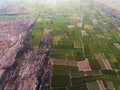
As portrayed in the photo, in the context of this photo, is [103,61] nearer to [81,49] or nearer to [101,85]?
[81,49]

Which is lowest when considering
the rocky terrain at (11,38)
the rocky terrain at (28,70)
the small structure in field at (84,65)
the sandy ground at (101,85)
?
the rocky terrain at (11,38)

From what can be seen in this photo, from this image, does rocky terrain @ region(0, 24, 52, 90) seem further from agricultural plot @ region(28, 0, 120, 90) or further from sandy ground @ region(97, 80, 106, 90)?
sandy ground @ region(97, 80, 106, 90)

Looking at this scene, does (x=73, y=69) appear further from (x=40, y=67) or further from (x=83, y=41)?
(x=83, y=41)

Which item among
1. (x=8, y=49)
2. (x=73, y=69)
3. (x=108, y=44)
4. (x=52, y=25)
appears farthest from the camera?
(x=52, y=25)

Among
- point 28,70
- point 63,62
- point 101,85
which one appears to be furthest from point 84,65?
point 28,70

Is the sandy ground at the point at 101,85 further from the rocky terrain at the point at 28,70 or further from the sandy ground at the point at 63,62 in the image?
the rocky terrain at the point at 28,70

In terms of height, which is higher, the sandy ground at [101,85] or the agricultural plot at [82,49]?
the sandy ground at [101,85]

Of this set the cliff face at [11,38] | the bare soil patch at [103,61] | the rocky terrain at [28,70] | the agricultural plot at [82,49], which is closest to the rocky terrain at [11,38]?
the cliff face at [11,38]

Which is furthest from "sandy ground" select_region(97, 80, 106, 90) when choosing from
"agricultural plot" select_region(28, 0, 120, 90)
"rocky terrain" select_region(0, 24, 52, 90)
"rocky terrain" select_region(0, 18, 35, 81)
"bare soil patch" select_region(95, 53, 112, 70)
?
"rocky terrain" select_region(0, 18, 35, 81)

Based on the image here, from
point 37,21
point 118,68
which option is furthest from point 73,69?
point 37,21
